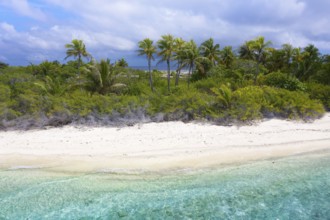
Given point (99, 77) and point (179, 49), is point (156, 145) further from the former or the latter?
point (179, 49)

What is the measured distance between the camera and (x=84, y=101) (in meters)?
16.3

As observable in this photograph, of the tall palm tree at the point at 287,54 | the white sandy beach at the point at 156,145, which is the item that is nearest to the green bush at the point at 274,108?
the white sandy beach at the point at 156,145

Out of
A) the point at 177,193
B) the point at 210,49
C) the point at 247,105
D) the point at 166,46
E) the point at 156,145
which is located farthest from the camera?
the point at 210,49

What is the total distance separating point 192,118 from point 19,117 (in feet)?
32.3

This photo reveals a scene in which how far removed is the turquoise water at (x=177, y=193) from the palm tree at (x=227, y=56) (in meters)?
35.7

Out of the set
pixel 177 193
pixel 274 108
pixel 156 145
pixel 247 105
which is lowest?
pixel 177 193

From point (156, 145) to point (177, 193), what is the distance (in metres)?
4.24

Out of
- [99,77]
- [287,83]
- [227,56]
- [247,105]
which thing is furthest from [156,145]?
[227,56]

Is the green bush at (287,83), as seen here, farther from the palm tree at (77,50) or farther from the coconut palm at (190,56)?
the palm tree at (77,50)

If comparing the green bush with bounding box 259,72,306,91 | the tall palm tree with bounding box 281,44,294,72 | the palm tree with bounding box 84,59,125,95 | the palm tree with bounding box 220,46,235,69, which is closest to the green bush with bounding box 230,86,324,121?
the green bush with bounding box 259,72,306,91

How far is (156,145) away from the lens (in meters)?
12.2

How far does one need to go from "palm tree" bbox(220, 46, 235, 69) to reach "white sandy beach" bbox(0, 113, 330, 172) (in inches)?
1185

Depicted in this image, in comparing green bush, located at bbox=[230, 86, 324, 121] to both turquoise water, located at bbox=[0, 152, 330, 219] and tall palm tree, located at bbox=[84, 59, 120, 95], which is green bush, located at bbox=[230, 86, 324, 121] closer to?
turquoise water, located at bbox=[0, 152, 330, 219]

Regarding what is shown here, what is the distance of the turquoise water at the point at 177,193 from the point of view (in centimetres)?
722
